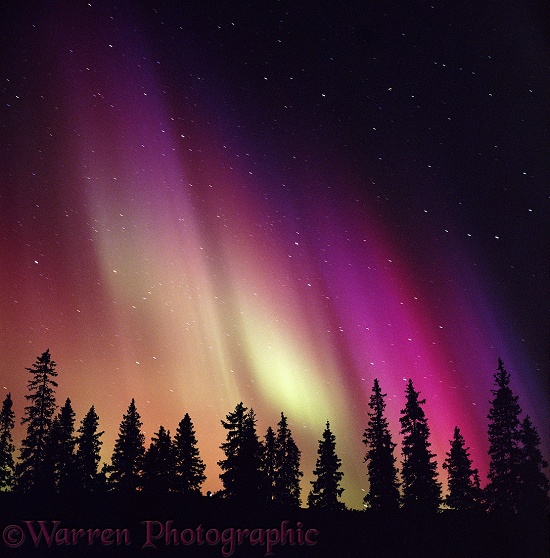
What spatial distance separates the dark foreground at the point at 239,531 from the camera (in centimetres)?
2055

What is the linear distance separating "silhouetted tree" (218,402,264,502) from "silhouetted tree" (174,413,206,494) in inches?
91.4

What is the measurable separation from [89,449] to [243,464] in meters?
14.8

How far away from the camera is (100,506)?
21359mm

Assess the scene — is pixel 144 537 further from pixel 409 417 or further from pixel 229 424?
pixel 409 417

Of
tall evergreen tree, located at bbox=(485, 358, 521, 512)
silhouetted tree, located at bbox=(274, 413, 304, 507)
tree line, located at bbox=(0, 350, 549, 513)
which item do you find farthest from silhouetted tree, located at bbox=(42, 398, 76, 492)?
tall evergreen tree, located at bbox=(485, 358, 521, 512)

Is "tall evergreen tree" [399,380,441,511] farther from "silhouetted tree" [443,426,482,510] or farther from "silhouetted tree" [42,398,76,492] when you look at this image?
"silhouetted tree" [42,398,76,492]

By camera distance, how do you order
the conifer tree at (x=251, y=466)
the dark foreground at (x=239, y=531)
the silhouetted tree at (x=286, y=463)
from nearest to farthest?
the dark foreground at (x=239, y=531) → the conifer tree at (x=251, y=466) → the silhouetted tree at (x=286, y=463)

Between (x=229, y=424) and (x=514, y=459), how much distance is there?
65.6ft

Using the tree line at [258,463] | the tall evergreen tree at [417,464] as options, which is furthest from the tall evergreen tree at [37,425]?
the tall evergreen tree at [417,464]

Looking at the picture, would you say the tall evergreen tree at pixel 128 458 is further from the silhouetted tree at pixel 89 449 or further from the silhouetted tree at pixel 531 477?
the silhouetted tree at pixel 531 477

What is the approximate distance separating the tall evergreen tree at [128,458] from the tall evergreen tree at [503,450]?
2437cm

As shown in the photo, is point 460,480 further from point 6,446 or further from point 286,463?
point 6,446

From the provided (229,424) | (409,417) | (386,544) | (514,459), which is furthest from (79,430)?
(514,459)

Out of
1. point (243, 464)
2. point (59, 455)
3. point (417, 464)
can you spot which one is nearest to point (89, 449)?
point (59, 455)
